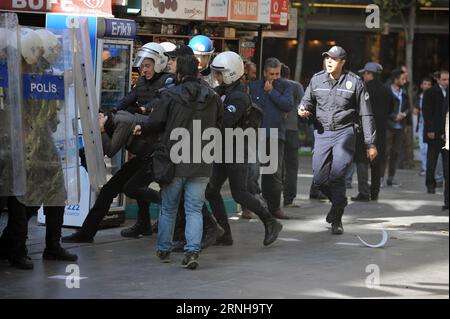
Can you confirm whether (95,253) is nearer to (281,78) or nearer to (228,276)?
(228,276)

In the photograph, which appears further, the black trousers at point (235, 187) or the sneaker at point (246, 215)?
the sneaker at point (246, 215)

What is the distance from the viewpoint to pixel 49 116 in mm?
8477

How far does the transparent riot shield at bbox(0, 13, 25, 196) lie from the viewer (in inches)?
321

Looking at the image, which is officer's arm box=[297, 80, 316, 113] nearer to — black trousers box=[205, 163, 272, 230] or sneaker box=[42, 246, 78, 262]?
black trousers box=[205, 163, 272, 230]

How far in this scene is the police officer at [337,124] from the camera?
10883mm

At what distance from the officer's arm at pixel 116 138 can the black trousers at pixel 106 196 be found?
Answer: 0.48m

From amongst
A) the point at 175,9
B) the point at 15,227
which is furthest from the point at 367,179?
the point at 15,227

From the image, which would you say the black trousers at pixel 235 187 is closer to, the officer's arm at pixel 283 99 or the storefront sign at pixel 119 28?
the storefront sign at pixel 119 28

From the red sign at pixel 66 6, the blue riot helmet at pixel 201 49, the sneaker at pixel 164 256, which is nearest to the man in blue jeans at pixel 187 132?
the sneaker at pixel 164 256

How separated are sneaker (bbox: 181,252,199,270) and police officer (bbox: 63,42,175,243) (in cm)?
151

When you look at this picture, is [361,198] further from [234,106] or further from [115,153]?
[115,153]

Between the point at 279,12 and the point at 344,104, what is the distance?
288 cm

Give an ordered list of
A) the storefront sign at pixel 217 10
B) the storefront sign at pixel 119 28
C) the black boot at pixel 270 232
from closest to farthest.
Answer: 1. the black boot at pixel 270 232
2. the storefront sign at pixel 119 28
3. the storefront sign at pixel 217 10
